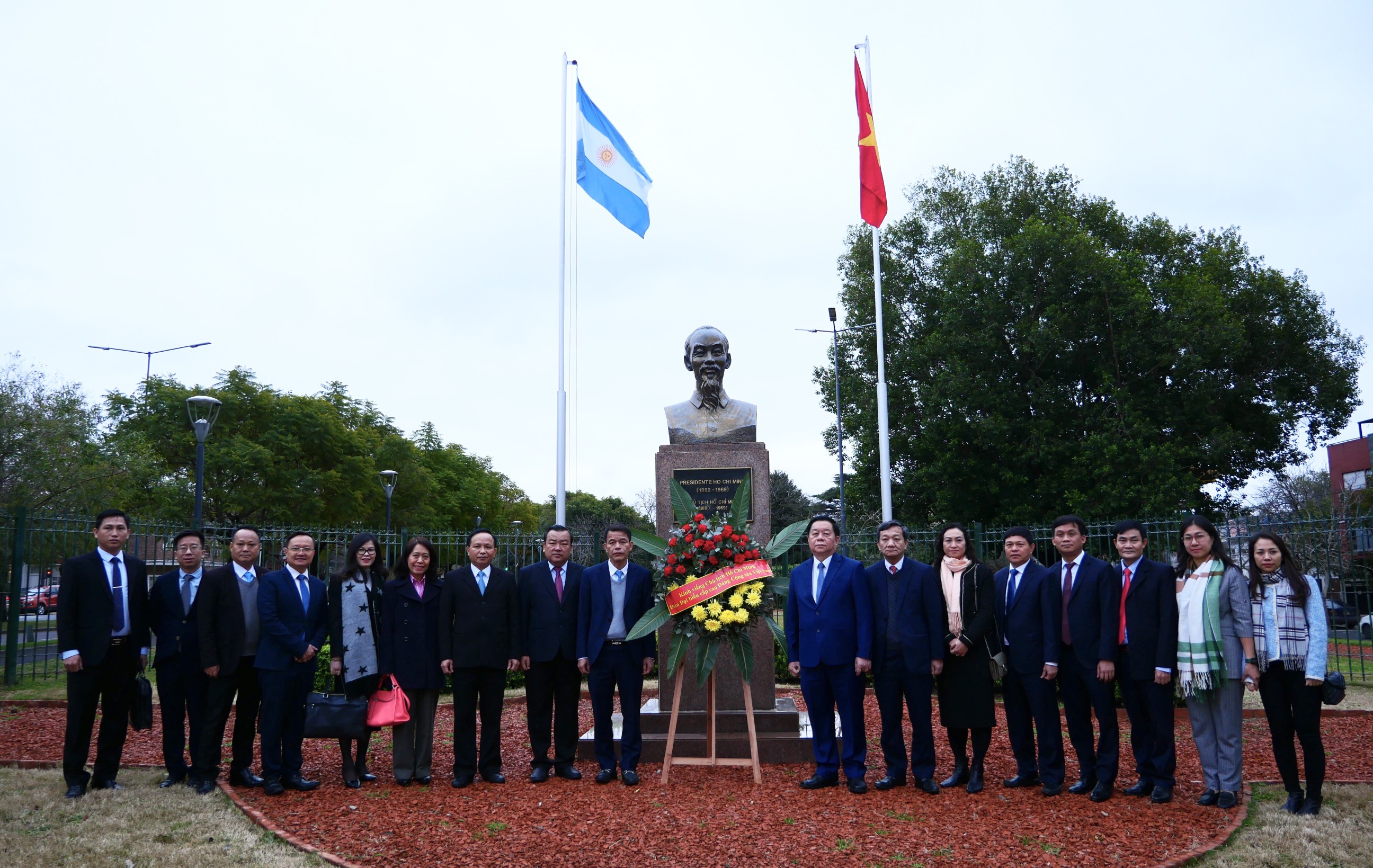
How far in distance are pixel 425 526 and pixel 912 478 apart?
22286 millimetres

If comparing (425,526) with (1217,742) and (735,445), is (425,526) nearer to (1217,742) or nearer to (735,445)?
(735,445)

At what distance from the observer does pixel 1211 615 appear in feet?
19.5

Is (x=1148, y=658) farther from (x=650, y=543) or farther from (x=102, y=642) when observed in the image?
(x=102, y=642)

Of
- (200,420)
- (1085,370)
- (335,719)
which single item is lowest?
(335,719)

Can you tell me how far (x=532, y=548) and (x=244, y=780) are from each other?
867 centimetres

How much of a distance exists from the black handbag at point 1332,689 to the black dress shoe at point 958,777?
225 centimetres

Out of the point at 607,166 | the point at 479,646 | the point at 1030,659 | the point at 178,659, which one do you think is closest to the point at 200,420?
the point at 607,166

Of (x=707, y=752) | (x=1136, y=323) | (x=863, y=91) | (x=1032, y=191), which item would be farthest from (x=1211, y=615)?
(x=1032, y=191)

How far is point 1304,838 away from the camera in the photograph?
16.8 feet

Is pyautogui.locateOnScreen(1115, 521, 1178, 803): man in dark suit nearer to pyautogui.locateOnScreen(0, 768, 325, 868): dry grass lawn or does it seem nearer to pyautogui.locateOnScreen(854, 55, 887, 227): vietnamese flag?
pyautogui.locateOnScreen(0, 768, 325, 868): dry grass lawn

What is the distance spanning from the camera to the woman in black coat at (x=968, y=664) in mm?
6406

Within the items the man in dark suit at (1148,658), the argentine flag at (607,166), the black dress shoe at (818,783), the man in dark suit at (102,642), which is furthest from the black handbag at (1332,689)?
the argentine flag at (607,166)

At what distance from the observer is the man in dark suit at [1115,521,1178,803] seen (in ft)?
19.6

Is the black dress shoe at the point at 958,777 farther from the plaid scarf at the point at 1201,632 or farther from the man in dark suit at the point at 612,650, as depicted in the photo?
the man in dark suit at the point at 612,650
